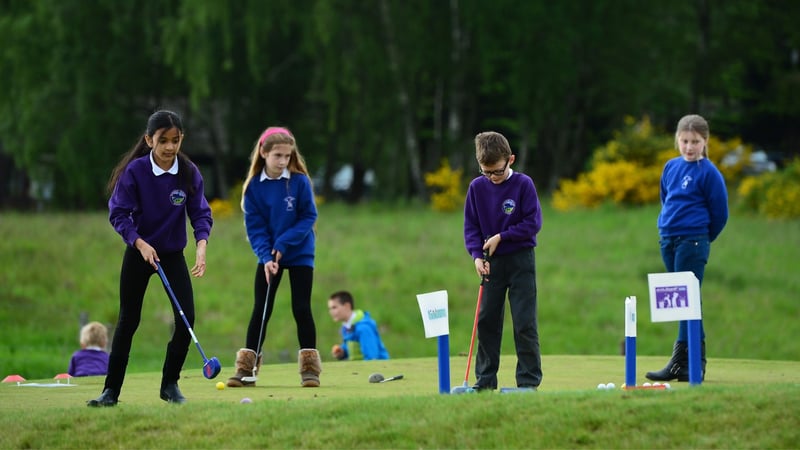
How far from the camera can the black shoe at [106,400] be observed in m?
8.77

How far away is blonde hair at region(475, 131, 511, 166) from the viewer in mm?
9172

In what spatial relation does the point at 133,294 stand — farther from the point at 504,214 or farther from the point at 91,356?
the point at 91,356

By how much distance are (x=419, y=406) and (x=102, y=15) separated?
30484 millimetres

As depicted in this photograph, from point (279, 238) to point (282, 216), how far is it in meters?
0.24

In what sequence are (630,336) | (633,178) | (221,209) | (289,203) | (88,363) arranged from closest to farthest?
(630,336), (289,203), (88,363), (633,178), (221,209)

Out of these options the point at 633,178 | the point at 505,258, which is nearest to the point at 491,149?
the point at 505,258

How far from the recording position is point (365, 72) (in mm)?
35938

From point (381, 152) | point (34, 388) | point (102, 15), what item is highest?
point (102, 15)

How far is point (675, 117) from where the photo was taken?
42375 millimetres

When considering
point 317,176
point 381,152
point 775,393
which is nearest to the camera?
point 775,393

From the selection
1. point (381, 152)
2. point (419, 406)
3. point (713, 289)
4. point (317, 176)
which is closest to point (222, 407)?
point (419, 406)

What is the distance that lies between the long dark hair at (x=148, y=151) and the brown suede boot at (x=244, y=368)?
1873 millimetres

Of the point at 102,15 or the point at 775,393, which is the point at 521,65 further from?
the point at 775,393

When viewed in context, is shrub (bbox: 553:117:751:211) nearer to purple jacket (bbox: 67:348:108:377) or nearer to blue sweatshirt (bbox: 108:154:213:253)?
purple jacket (bbox: 67:348:108:377)
